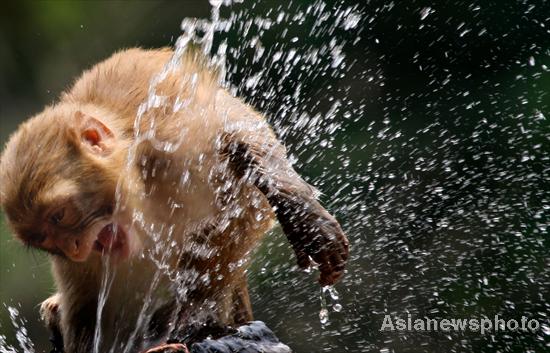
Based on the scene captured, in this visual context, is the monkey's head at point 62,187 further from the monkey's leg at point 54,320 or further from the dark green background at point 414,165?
the dark green background at point 414,165

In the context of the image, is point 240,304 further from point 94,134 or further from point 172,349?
point 172,349

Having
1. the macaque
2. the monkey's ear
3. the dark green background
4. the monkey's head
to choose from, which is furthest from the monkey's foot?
the dark green background

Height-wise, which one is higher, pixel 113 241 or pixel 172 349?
pixel 113 241

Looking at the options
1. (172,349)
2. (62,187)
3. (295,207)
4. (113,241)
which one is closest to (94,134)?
(62,187)

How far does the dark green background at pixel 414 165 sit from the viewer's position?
10.9 ft


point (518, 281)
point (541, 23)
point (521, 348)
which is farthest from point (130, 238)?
point (541, 23)

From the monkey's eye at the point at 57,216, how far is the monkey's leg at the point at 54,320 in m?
0.51

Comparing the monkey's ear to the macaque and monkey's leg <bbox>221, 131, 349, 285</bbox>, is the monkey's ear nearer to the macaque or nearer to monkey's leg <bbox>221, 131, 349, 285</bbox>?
the macaque

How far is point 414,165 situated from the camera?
3.82 metres

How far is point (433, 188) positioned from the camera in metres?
3.80

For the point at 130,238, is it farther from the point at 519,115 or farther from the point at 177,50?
the point at 519,115

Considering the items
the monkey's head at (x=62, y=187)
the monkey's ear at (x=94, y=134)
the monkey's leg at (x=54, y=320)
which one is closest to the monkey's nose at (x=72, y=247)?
the monkey's head at (x=62, y=187)

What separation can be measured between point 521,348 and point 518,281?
1.42 feet

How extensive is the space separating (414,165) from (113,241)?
201 centimetres
